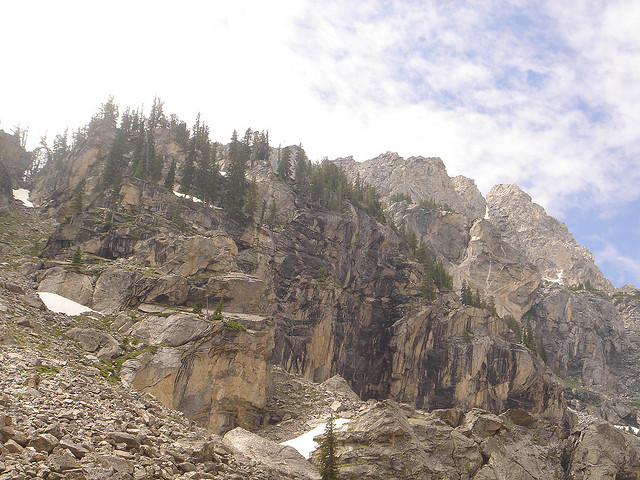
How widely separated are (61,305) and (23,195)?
84013mm

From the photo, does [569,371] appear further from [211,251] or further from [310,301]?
[211,251]

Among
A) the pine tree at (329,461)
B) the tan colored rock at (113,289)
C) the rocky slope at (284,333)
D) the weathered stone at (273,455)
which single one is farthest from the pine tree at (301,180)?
the weathered stone at (273,455)

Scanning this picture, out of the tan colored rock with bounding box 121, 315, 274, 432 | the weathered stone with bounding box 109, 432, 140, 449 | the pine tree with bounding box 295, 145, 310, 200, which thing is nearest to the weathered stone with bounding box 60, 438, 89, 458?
the weathered stone with bounding box 109, 432, 140, 449

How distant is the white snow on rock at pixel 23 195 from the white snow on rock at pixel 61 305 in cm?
6781

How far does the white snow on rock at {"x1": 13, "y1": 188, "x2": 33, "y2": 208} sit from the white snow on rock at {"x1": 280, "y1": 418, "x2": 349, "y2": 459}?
9077cm

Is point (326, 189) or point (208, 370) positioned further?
point (326, 189)

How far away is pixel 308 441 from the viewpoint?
155 feet

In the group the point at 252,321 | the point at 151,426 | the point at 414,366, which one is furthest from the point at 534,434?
the point at 151,426

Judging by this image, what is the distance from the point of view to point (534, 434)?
5978 centimetres

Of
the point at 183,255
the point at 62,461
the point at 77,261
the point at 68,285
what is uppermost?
the point at 183,255

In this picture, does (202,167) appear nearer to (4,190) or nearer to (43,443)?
(4,190)

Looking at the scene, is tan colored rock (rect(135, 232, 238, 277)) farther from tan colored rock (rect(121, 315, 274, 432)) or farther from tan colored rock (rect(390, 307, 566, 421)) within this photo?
tan colored rock (rect(390, 307, 566, 421))

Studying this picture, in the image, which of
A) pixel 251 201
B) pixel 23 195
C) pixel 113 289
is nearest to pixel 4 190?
pixel 23 195

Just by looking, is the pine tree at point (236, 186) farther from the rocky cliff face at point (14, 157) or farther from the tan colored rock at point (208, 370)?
the rocky cliff face at point (14, 157)
